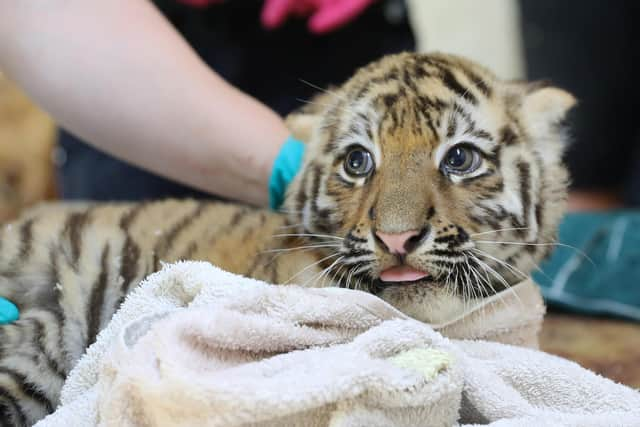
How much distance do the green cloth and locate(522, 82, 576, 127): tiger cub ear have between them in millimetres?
739

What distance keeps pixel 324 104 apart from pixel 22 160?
2.80 metres

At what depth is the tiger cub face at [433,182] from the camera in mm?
1087

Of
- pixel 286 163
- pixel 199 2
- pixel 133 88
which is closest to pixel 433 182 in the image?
pixel 286 163

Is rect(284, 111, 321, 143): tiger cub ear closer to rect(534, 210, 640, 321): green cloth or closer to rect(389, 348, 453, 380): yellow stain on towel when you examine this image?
rect(389, 348, 453, 380): yellow stain on towel

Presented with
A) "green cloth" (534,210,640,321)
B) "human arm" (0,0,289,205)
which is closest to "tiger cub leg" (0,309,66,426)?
"human arm" (0,0,289,205)

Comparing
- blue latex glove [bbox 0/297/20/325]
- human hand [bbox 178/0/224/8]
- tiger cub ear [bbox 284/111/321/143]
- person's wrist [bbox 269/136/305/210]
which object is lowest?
blue latex glove [bbox 0/297/20/325]

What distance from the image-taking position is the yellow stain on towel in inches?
33.5

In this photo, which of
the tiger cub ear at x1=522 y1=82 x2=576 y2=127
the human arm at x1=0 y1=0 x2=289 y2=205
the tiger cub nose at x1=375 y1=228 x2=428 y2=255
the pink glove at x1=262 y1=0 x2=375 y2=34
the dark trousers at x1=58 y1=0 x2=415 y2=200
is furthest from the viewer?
the dark trousers at x1=58 y1=0 x2=415 y2=200

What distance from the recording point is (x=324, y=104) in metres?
1.43

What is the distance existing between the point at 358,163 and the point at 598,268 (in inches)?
51.5

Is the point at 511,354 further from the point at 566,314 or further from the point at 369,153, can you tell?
the point at 566,314

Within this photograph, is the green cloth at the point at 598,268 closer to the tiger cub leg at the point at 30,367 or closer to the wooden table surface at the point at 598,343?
the wooden table surface at the point at 598,343

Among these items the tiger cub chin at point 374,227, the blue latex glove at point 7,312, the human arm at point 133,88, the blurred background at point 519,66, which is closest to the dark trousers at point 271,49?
the blurred background at point 519,66

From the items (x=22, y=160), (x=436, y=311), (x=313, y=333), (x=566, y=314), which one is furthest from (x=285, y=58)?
(x=22, y=160)
